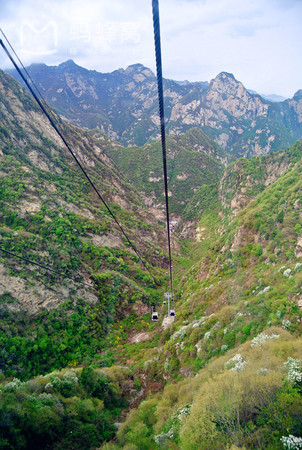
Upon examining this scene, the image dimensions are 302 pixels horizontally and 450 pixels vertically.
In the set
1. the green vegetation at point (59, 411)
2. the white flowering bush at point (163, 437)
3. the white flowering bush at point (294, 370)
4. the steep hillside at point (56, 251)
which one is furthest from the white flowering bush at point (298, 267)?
the steep hillside at point (56, 251)

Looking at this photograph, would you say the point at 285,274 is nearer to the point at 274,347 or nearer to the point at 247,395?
the point at 274,347

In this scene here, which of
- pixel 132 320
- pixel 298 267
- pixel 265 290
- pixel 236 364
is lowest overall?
pixel 132 320

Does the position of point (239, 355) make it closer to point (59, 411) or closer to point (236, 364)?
point (236, 364)

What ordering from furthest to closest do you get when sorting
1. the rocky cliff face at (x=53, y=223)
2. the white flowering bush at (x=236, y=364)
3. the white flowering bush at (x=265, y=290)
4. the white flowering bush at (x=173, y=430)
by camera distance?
the rocky cliff face at (x=53, y=223), the white flowering bush at (x=265, y=290), the white flowering bush at (x=173, y=430), the white flowering bush at (x=236, y=364)

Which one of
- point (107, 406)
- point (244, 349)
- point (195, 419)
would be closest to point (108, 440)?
point (107, 406)

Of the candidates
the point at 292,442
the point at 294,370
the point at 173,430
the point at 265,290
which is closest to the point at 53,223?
the point at 265,290

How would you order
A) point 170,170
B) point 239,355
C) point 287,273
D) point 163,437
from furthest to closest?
point 170,170 → point 287,273 → point 239,355 → point 163,437

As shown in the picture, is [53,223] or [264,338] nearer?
[264,338]

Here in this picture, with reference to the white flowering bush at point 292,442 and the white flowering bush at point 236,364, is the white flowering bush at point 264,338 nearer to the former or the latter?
the white flowering bush at point 236,364
